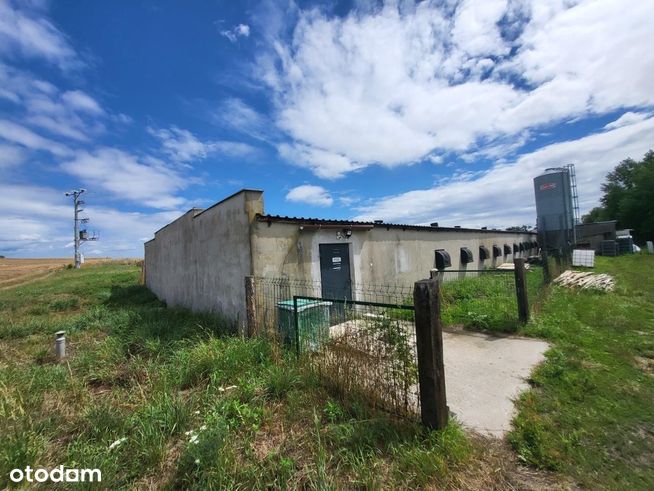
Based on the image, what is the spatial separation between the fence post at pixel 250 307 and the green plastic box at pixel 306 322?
0.49m

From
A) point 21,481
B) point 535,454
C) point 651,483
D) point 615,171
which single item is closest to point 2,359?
point 21,481

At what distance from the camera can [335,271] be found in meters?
8.06

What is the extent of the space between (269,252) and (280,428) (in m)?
3.87

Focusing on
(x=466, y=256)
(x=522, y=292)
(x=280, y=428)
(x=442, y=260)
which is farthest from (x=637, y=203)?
(x=280, y=428)

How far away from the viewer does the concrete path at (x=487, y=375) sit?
3.38 meters

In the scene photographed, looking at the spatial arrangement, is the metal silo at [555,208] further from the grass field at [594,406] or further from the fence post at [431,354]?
the fence post at [431,354]

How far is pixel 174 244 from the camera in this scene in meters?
11.6

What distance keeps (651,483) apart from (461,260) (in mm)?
13904

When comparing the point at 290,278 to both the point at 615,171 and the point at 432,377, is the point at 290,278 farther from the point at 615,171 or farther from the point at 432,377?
the point at 615,171

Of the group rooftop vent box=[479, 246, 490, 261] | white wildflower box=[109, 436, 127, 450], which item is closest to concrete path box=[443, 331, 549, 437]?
white wildflower box=[109, 436, 127, 450]

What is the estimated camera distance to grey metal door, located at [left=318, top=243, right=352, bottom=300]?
7766mm

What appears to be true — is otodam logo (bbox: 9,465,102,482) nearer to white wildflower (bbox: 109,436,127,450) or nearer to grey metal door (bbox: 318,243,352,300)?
white wildflower (bbox: 109,436,127,450)

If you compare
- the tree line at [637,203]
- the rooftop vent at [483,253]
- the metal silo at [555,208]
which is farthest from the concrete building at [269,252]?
the tree line at [637,203]

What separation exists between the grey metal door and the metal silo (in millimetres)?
21784
